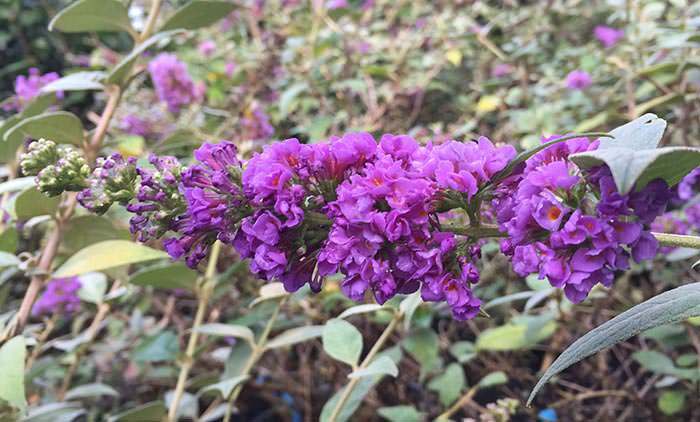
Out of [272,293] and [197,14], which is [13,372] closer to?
[272,293]

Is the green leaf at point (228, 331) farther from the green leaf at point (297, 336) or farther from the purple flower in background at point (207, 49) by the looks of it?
the purple flower in background at point (207, 49)

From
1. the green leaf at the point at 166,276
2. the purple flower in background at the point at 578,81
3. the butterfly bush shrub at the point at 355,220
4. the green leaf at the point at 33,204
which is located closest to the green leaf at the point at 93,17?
the butterfly bush shrub at the point at 355,220

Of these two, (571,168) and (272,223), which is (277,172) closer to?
(272,223)

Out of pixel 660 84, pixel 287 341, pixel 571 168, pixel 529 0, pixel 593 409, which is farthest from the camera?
pixel 529 0

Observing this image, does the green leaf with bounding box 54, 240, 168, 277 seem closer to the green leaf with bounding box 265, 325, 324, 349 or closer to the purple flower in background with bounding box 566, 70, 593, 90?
the green leaf with bounding box 265, 325, 324, 349

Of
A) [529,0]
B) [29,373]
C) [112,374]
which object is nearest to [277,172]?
[29,373]

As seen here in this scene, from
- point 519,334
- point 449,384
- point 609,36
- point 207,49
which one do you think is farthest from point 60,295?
point 609,36
